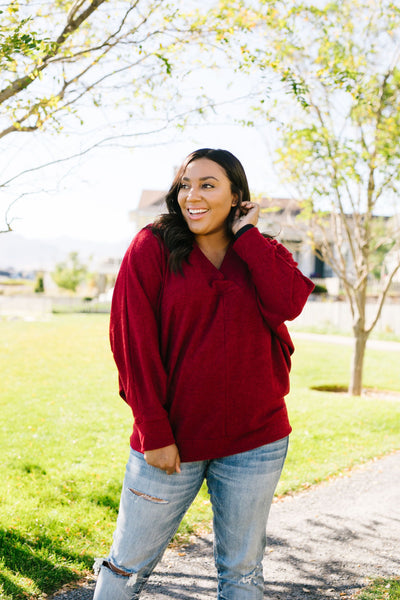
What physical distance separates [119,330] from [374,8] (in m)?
8.04

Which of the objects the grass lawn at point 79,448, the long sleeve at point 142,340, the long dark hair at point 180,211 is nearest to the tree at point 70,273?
the grass lawn at point 79,448

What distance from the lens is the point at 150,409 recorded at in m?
1.97

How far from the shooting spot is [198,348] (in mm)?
2029

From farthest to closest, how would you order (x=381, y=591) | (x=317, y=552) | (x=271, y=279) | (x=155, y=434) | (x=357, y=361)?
(x=357, y=361) → (x=317, y=552) → (x=381, y=591) → (x=271, y=279) → (x=155, y=434)

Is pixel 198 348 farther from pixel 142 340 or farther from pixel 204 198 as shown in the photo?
pixel 204 198

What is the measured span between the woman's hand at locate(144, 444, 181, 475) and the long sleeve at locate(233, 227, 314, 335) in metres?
0.58

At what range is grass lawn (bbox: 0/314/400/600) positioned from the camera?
356 centimetres

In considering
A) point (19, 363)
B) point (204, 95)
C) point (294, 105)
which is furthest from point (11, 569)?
point (19, 363)

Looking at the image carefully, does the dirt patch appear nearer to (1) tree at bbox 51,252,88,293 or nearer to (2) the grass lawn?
(2) the grass lawn

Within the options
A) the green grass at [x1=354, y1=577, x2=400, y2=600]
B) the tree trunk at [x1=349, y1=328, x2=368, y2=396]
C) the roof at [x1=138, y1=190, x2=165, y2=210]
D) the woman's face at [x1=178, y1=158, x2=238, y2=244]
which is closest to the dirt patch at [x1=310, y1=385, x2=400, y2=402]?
the tree trunk at [x1=349, y1=328, x2=368, y2=396]

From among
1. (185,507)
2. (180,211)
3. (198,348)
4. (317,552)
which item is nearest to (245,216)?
(180,211)

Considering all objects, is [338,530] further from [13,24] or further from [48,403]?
[48,403]

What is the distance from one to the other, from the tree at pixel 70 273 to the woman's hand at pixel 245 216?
4136cm

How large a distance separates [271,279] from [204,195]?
42cm
